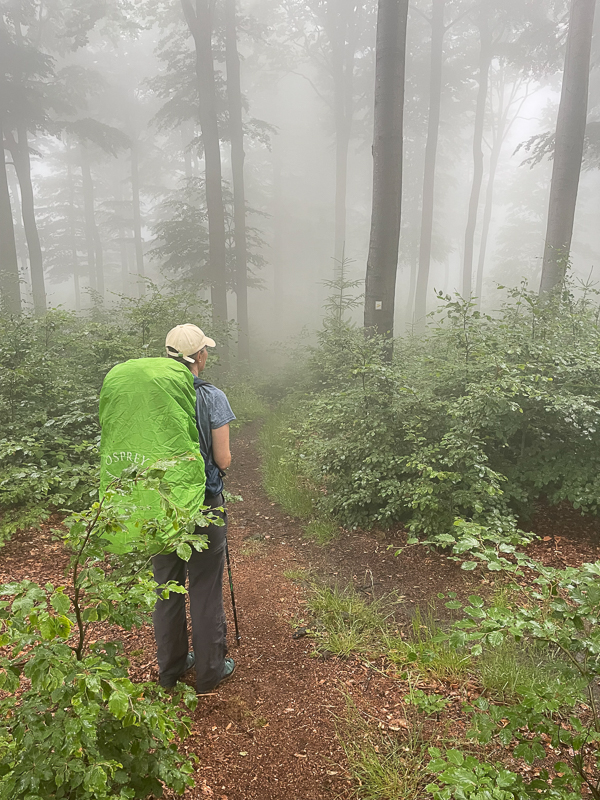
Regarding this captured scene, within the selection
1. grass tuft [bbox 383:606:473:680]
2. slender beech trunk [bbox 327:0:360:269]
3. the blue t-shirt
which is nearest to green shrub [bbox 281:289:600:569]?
grass tuft [bbox 383:606:473:680]

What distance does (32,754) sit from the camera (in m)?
1.35

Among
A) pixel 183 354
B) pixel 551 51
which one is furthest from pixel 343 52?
pixel 183 354

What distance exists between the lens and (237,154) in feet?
54.7

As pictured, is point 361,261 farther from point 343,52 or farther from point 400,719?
point 400,719

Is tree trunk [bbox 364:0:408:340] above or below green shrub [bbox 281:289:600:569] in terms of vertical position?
above

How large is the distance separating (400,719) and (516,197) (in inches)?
1603

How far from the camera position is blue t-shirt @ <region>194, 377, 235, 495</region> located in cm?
280

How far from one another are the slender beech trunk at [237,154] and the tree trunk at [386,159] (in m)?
7.98

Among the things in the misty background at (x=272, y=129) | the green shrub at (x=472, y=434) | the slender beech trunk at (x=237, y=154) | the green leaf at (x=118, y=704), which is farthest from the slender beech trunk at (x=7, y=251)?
the green leaf at (x=118, y=704)

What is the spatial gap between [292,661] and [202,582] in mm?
1007

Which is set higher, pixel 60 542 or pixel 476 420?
pixel 476 420

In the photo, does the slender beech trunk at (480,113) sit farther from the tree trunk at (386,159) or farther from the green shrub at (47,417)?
the green shrub at (47,417)

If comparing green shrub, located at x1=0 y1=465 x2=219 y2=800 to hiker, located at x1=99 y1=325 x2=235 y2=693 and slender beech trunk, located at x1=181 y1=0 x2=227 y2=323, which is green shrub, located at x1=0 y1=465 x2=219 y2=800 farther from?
slender beech trunk, located at x1=181 y1=0 x2=227 y2=323

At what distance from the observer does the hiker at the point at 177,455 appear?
229 cm
